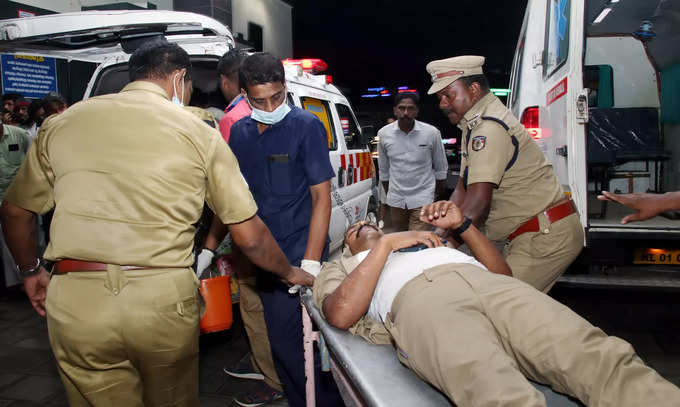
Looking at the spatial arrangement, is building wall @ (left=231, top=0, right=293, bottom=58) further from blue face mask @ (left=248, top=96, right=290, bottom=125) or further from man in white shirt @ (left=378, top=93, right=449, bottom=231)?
blue face mask @ (left=248, top=96, right=290, bottom=125)

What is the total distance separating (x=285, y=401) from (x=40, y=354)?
2.05 m

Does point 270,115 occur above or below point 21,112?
below

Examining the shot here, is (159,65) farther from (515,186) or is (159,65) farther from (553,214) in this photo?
(553,214)

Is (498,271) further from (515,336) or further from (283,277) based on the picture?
(283,277)

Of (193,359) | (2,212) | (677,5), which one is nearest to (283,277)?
(193,359)

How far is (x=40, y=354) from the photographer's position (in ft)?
12.5

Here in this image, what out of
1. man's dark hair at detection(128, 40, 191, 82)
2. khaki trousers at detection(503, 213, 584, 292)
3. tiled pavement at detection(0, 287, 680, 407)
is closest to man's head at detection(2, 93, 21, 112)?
tiled pavement at detection(0, 287, 680, 407)

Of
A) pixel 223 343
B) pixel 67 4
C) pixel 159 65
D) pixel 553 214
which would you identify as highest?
pixel 67 4

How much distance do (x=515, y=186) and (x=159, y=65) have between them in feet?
5.98

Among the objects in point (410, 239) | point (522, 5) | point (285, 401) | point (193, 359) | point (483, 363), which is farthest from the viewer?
point (522, 5)

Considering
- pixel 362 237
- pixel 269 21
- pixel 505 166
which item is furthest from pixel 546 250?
pixel 269 21

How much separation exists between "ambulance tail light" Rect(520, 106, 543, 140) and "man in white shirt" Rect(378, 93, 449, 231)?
3.90 ft

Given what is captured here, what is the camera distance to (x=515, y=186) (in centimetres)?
267

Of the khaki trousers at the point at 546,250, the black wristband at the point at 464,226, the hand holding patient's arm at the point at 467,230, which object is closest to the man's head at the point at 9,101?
the hand holding patient's arm at the point at 467,230
